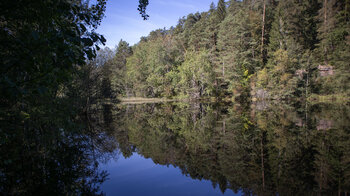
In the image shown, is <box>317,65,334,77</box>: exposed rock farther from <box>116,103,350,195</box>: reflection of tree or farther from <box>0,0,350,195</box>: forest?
<box>116,103,350,195</box>: reflection of tree

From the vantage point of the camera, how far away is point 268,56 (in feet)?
143

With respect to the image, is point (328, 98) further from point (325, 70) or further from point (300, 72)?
point (325, 70)

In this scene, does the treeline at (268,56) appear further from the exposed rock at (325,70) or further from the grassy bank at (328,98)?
the grassy bank at (328,98)

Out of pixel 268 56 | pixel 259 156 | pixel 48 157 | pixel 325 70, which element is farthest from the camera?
pixel 268 56

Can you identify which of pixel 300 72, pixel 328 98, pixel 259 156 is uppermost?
pixel 300 72

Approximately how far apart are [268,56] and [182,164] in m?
42.6

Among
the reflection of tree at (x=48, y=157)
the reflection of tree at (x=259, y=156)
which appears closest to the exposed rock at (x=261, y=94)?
the reflection of tree at (x=259, y=156)

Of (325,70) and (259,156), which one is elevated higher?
(325,70)

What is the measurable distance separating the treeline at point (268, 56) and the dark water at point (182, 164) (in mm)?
26585

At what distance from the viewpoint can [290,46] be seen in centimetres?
3478

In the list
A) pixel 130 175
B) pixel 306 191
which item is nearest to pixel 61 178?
pixel 130 175

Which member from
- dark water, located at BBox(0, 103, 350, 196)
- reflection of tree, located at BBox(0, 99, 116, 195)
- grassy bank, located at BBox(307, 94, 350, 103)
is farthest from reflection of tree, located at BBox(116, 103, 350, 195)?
grassy bank, located at BBox(307, 94, 350, 103)

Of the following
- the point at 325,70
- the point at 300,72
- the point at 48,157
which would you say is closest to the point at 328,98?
the point at 300,72

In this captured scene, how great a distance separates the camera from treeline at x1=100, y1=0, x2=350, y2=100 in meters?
34.1
